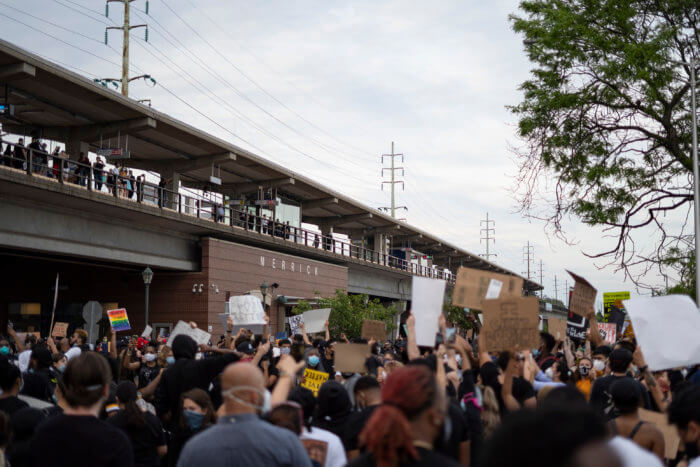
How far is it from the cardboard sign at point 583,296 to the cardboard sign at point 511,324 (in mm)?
3107

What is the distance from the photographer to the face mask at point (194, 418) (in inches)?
231

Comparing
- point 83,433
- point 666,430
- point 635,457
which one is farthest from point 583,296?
point 83,433

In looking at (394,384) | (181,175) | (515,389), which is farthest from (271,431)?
(181,175)

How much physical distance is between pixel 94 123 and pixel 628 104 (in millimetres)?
23524

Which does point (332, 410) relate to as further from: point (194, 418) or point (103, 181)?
point (103, 181)

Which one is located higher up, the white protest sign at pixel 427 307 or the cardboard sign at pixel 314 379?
the white protest sign at pixel 427 307

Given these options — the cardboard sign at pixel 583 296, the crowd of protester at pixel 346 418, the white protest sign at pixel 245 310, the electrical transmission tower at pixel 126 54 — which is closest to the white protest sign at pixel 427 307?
the crowd of protester at pixel 346 418

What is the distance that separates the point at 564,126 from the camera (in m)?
16.6

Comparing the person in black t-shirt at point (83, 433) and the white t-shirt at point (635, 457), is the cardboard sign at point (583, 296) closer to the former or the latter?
the white t-shirt at point (635, 457)

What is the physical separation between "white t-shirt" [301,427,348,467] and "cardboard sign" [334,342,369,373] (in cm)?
286

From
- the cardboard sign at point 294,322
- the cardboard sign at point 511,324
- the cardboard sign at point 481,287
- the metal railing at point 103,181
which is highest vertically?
the metal railing at point 103,181

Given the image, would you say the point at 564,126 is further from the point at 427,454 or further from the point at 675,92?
the point at 427,454

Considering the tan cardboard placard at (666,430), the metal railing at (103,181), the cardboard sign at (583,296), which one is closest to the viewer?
the tan cardboard placard at (666,430)

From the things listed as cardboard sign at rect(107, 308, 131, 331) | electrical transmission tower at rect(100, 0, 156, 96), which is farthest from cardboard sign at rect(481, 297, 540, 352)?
electrical transmission tower at rect(100, 0, 156, 96)
